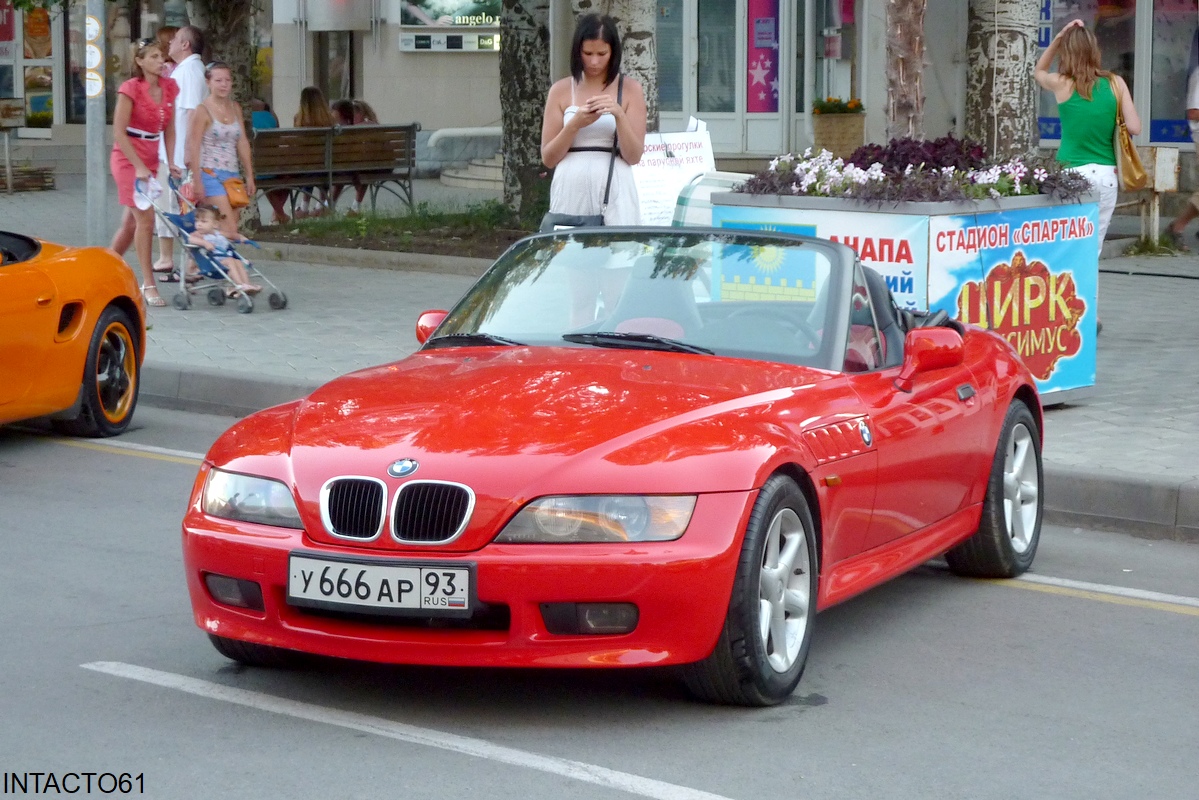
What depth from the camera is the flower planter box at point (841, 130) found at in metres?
23.6

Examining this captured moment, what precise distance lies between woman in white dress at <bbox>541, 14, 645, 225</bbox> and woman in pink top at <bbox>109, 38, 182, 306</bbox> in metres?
4.58

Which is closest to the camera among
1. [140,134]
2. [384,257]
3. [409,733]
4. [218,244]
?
[409,733]

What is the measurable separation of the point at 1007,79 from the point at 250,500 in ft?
31.2

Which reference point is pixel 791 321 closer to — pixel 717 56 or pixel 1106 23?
pixel 1106 23

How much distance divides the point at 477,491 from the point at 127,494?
3879 millimetres

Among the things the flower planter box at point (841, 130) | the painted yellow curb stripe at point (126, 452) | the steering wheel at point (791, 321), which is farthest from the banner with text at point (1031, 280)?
the flower planter box at point (841, 130)

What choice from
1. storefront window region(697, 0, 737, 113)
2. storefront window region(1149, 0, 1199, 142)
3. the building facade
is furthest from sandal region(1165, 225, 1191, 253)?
storefront window region(697, 0, 737, 113)

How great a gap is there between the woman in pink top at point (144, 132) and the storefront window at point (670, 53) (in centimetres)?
1336

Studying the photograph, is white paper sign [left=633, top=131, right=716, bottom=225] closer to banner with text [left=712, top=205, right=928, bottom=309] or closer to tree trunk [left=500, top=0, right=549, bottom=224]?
banner with text [left=712, top=205, right=928, bottom=309]

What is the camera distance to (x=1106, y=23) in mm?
20906

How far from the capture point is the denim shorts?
43.4 feet

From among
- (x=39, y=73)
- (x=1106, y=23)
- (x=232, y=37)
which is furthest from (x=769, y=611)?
(x=39, y=73)

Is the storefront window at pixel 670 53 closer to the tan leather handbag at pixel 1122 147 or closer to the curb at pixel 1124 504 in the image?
the tan leather handbag at pixel 1122 147

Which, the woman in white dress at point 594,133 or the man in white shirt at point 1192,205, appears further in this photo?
the man in white shirt at point 1192,205
